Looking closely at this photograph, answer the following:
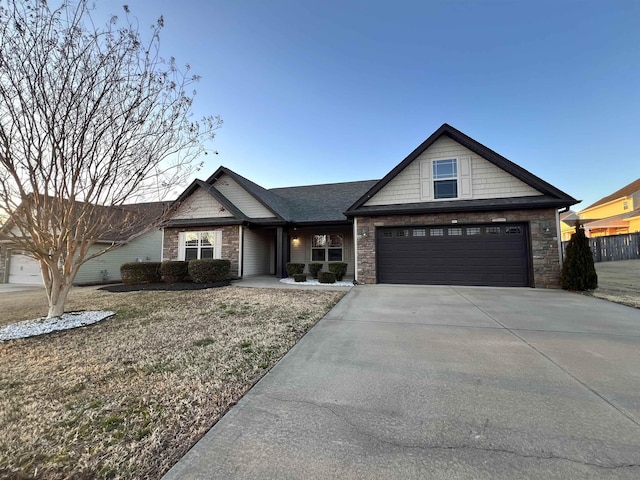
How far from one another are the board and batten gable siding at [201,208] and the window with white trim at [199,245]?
89cm

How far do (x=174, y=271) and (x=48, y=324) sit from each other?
654 cm

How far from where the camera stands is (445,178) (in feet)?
36.2

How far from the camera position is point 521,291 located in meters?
9.07

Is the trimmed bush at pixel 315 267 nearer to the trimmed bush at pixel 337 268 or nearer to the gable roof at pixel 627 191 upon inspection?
the trimmed bush at pixel 337 268

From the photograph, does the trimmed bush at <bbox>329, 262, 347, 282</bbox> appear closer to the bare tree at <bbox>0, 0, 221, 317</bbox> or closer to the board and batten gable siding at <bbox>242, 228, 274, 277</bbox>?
the board and batten gable siding at <bbox>242, 228, 274, 277</bbox>

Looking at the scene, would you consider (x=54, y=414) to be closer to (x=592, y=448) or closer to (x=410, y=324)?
(x=592, y=448)

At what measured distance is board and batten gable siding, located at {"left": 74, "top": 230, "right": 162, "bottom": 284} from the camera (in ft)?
50.5

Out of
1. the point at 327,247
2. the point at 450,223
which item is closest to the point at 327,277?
the point at 327,247

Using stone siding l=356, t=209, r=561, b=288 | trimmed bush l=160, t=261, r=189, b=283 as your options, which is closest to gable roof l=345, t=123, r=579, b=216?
stone siding l=356, t=209, r=561, b=288

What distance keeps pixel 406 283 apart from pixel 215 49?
396 inches

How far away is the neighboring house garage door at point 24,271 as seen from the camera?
1542 cm

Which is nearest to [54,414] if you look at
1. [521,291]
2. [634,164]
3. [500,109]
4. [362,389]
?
[362,389]

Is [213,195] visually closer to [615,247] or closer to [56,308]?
[56,308]

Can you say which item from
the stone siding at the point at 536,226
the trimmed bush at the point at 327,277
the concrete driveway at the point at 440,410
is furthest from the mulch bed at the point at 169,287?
the concrete driveway at the point at 440,410
